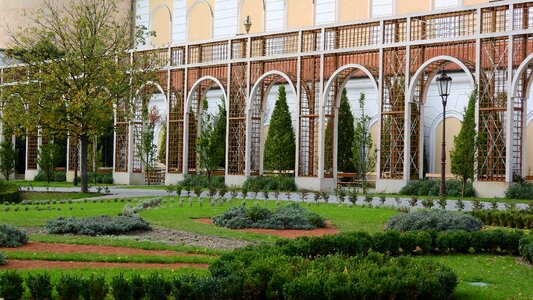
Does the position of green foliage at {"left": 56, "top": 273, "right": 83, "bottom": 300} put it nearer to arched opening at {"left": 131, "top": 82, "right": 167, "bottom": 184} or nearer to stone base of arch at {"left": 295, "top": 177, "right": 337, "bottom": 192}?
stone base of arch at {"left": 295, "top": 177, "right": 337, "bottom": 192}

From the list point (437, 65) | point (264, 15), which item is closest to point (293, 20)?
point (264, 15)

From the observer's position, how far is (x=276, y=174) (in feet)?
128

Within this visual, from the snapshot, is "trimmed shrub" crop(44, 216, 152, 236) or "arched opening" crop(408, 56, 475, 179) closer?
"trimmed shrub" crop(44, 216, 152, 236)

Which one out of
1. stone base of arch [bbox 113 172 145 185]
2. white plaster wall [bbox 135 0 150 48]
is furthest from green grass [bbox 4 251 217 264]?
white plaster wall [bbox 135 0 150 48]

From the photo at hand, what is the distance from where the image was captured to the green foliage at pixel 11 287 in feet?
28.1

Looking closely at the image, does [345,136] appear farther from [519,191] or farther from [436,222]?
[436,222]

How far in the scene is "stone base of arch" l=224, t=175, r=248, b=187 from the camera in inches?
1410

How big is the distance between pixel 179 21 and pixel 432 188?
27.0 meters

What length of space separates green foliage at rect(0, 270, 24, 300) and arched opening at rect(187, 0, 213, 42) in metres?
41.3

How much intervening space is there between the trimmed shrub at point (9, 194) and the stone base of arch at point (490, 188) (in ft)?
51.1

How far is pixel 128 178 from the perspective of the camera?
135ft

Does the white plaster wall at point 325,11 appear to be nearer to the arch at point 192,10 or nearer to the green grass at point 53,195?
the arch at point 192,10

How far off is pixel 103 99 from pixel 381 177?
35.8ft

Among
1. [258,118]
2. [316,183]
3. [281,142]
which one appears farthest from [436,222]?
[281,142]
